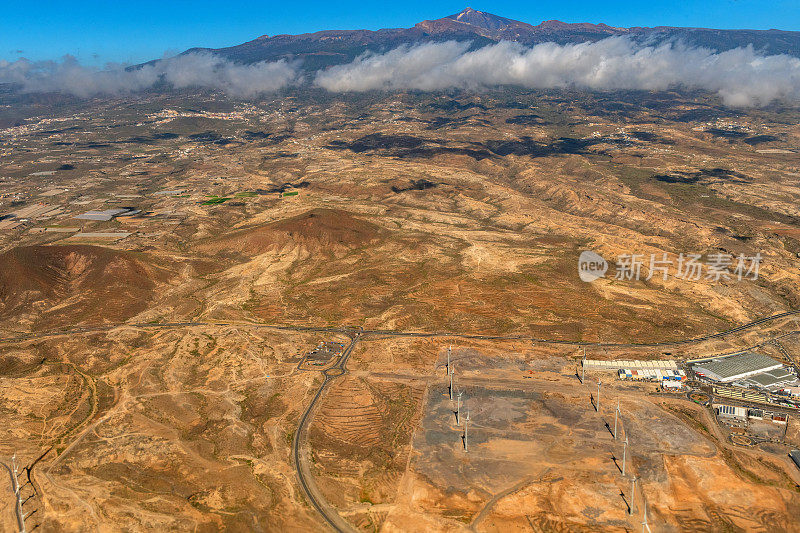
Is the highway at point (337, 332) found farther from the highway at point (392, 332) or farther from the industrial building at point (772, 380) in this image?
the industrial building at point (772, 380)

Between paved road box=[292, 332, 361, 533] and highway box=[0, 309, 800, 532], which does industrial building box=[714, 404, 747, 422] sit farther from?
paved road box=[292, 332, 361, 533]

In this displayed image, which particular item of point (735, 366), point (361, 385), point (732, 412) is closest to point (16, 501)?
point (361, 385)

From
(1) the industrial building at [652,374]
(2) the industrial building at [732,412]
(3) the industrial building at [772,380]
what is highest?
(1) the industrial building at [652,374]

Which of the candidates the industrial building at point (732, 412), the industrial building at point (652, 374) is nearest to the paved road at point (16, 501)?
Answer: the industrial building at point (652, 374)

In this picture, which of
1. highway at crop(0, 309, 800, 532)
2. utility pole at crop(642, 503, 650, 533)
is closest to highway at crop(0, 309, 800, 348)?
highway at crop(0, 309, 800, 532)

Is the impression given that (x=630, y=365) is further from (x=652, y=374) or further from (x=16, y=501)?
(x=16, y=501)

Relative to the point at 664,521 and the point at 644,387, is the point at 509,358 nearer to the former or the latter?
the point at 644,387

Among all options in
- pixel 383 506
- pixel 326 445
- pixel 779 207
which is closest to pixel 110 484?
pixel 326 445
